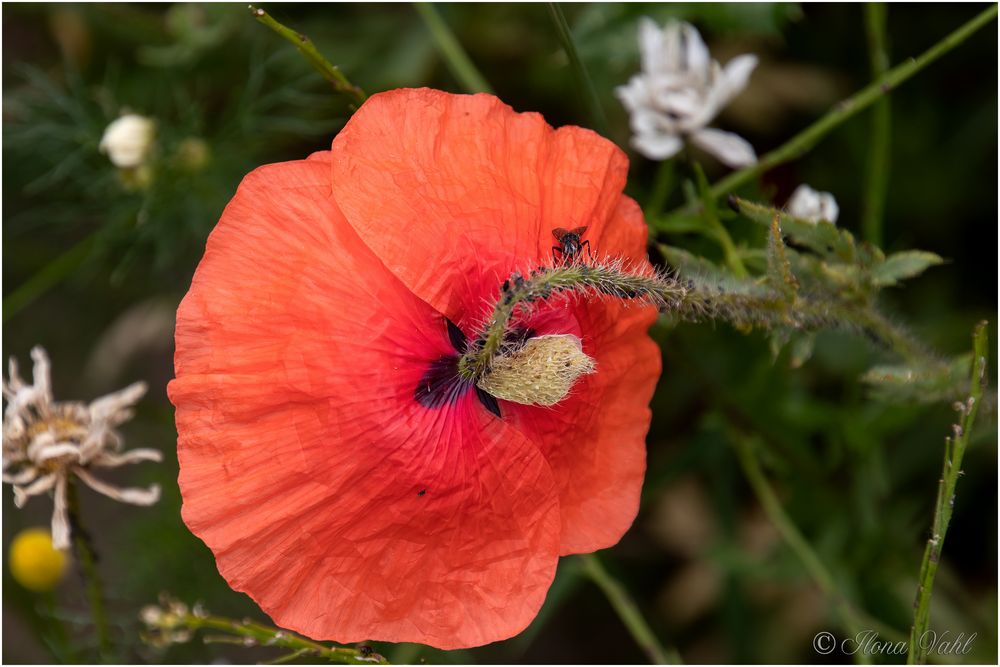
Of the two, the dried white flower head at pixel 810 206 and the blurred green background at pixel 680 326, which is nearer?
the dried white flower head at pixel 810 206

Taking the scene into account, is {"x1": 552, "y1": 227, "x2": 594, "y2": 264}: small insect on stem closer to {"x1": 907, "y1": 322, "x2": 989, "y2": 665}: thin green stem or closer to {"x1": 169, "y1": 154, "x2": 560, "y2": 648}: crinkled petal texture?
{"x1": 169, "y1": 154, "x2": 560, "y2": 648}: crinkled petal texture

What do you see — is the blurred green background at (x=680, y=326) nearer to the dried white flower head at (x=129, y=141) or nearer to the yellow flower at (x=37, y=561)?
Result: the dried white flower head at (x=129, y=141)

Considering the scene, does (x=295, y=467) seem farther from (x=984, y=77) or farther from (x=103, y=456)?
(x=984, y=77)

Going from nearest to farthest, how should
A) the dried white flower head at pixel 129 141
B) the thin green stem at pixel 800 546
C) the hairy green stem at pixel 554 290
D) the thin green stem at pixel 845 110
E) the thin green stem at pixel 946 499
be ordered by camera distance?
1. the hairy green stem at pixel 554 290
2. the thin green stem at pixel 946 499
3. the thin green stem at pixel 845 110
4. the thin green stem at pixel 800 546
5. the dried white flower head at pixel 129 141

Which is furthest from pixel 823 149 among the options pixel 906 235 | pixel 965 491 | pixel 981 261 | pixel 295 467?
pixel 295 467

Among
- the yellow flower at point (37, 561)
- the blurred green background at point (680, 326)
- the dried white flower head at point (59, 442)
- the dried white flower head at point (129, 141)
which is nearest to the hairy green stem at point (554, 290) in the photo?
the dried white flower head at point (59, 442)
